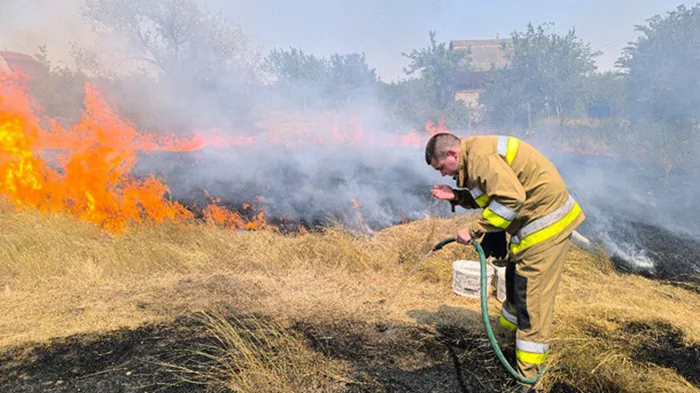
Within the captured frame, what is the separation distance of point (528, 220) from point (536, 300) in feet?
1.84

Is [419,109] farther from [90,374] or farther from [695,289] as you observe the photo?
[90,374]

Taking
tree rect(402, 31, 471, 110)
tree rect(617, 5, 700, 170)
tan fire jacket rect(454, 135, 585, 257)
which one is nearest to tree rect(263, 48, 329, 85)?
tree rect(402, 31, 471, 110)

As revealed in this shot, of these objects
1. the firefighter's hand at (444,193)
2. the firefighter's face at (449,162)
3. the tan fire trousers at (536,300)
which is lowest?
the tan fire trousers at (536,300)

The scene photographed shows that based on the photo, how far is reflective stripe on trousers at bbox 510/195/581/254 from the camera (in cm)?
267

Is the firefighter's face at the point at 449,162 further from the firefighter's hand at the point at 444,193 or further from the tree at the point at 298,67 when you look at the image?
the tree at the point at 298,67

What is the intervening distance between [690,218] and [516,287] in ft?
25.2

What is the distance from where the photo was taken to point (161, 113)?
1975 centimetres

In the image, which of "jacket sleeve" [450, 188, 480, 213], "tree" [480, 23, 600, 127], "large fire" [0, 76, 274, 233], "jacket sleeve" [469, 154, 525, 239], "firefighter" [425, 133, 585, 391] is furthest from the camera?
"tree" [480, 23, 600, 127]

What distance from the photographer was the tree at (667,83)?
13445 millimetres

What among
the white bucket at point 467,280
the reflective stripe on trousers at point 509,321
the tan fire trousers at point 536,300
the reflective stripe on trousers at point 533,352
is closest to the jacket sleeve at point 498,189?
the tan fire trousers at point 536,300

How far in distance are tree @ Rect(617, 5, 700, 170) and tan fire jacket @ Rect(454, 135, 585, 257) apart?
12.9 meters

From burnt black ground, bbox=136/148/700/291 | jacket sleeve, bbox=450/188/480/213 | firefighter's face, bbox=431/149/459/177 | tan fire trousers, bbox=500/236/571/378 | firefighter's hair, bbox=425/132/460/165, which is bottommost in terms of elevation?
burnt black ground, bbox=136/148/700/291

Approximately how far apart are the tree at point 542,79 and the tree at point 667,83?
20.0 feet

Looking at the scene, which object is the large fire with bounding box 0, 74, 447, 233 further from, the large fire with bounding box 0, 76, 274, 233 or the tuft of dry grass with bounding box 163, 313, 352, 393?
the tuft of dry grass with bounding box 163, 313, 352, 393
